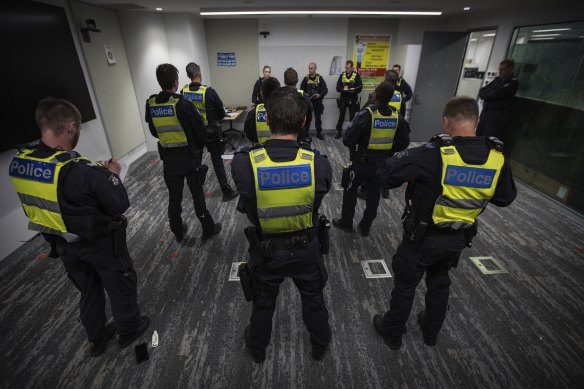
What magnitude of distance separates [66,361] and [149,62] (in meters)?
5.13

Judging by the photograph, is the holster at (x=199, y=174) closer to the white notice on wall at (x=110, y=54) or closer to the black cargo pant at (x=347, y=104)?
the white notice on wall at (x=110, y=54)

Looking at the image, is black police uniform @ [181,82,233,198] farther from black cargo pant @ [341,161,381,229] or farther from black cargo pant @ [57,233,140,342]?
black cargo pant @ [57,233,140,342]

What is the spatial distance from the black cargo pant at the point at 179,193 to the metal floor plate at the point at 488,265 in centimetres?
288

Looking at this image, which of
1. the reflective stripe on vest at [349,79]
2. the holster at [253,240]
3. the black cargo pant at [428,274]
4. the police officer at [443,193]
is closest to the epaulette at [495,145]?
the police officer at [443,193]

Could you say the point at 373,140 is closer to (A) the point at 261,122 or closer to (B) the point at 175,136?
(A) the point at 261,122

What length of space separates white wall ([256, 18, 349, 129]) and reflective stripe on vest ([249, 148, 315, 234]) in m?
6.04

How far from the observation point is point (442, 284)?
1.85 metres

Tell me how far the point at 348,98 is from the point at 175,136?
4.96m

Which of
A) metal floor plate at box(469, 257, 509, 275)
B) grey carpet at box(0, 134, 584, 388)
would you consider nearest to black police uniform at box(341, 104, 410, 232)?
grey carpet at box(0, 134, 584, 388)

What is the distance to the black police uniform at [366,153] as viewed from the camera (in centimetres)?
277

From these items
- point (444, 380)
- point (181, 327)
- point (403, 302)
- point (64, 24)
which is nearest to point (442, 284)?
point (403, 302)

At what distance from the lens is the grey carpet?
1880mm

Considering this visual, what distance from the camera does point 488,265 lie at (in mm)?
2859

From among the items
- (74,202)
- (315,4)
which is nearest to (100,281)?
(74,202)
